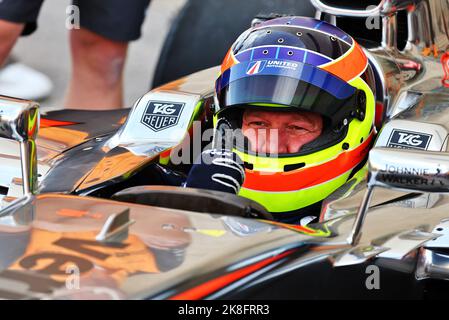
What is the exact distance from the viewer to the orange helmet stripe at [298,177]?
3168mm

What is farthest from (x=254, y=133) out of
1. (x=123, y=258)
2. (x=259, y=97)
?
(x=123, y=258)

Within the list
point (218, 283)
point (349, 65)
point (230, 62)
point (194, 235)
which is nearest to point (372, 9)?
point (349, 65)

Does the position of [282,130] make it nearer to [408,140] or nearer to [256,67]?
[256,67]

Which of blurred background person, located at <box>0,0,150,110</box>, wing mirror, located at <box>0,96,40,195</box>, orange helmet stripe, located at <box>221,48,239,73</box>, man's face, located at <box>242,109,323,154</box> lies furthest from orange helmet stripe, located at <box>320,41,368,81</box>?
blurred background person, located at <box>0,0,150,110</box>

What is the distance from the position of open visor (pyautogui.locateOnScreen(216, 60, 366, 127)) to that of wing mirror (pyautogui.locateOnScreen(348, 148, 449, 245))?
26.4 inches

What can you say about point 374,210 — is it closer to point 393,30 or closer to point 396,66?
point 396,66

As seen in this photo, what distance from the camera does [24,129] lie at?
279 centimetres

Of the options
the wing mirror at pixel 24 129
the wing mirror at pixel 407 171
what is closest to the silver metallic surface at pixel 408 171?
the wing mirror at pixel 407 171

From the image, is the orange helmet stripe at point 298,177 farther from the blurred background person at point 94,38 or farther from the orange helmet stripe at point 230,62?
the blurred background person at point 94,38

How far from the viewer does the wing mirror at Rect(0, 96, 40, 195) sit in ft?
9.12

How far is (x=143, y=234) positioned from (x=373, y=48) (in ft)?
5.25

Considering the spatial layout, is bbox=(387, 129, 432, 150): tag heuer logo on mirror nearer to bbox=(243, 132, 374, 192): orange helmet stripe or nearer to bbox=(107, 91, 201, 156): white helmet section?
bbox=(243, 132, 374, 192): orange helmet stripe

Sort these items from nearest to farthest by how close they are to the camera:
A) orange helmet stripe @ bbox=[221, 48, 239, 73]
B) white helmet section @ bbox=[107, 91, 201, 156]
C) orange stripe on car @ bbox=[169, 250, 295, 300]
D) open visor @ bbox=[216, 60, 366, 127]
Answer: orange stripe on car @ bbox=[169, 250, 295, 300]
open visor @ bbox=[216, 60, 366, 127]
orange helmet stripe @ bbox=[221, 48, 239, 73]
white helmet section @ bbox=[107, 91, 201, 156]

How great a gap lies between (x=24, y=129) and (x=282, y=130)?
80 centimetres
